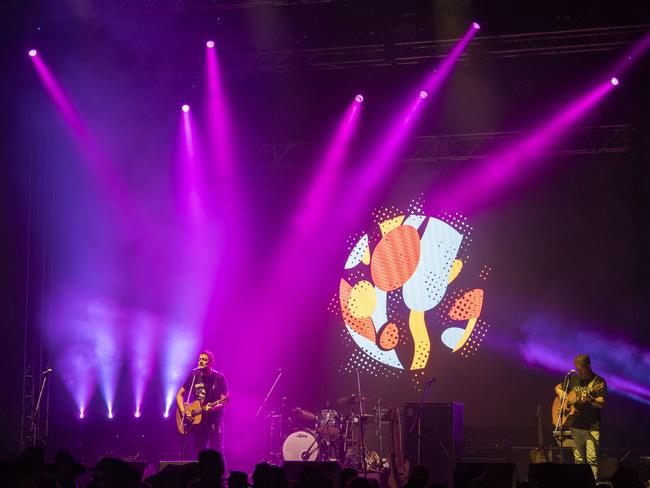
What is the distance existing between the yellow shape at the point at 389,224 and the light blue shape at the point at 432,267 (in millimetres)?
503

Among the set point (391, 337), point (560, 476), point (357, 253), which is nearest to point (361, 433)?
point (391, 337)

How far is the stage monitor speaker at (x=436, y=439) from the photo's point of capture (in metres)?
12.1

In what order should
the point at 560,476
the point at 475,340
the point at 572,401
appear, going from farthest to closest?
the point at 475,340
the point at 572,401
the point at 560,476

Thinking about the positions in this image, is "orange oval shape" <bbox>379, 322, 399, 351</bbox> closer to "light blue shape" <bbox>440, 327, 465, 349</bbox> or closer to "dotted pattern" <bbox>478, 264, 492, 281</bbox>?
"light blue shape" <bbox>440, 327, 465, 349</bbox>

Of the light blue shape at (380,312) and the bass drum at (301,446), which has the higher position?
the light blue shape at (380,312)

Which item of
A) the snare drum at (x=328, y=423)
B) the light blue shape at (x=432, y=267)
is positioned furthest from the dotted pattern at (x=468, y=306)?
the snare drum at (x=328, y=423)

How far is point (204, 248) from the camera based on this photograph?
52.8ft

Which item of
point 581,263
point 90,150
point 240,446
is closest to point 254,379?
point 240,446

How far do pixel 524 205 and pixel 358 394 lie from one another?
420 centimetres

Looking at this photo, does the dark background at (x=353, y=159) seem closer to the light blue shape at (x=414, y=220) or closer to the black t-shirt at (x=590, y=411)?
the light blue shape at (x=414, y=220)

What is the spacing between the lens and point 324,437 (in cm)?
1401

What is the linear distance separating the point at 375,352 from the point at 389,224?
7.22ft

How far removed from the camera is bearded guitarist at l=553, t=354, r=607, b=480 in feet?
38.1

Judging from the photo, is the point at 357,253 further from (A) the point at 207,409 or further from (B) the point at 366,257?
(A) the point at 207,409
